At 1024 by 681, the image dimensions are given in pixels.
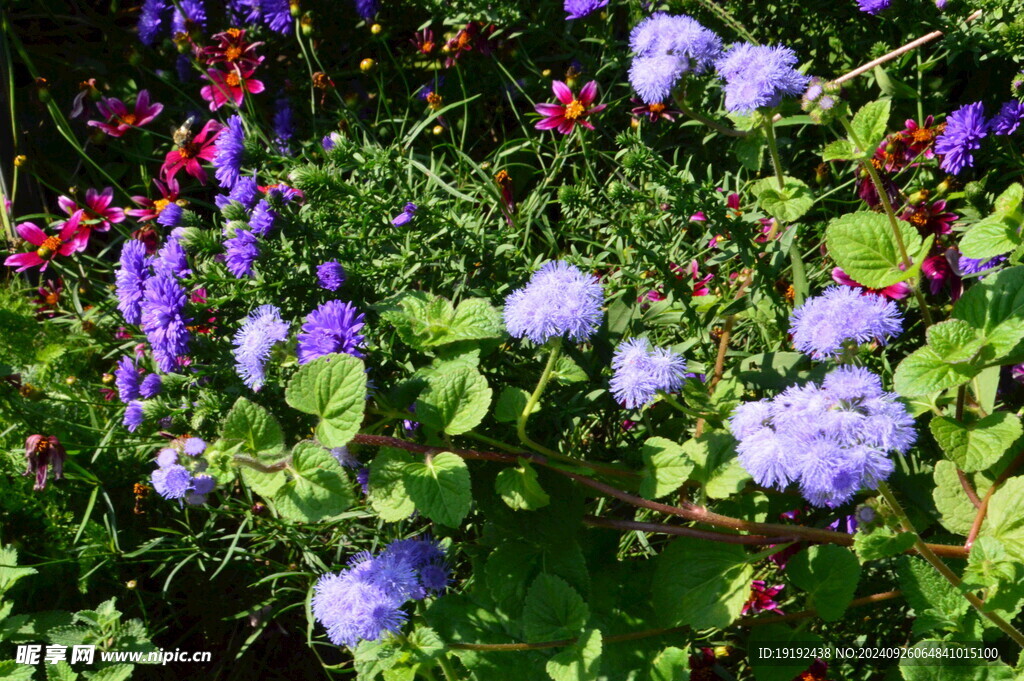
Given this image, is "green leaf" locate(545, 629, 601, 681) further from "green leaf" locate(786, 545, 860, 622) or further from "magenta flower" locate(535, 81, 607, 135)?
"magenta flower" locate(535, 81, 607, 135)

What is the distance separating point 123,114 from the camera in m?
2.45

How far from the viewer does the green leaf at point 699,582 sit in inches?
54.3

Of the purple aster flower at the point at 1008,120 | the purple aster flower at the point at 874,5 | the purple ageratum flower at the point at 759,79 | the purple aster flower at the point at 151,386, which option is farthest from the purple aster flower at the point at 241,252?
the purple aster flower at the point at 1008,120

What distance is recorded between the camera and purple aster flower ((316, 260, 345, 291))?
1.67 meters

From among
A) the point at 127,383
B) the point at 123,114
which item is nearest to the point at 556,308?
the point at 127,383

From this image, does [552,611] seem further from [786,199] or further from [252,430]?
[786,199]

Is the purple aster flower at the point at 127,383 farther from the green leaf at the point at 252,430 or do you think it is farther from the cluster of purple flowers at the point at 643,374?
the cluster of purple flowers at the point at 643,374

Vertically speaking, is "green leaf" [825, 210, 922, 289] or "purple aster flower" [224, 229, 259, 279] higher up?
"green leaf" [825, 210, 922, 289]

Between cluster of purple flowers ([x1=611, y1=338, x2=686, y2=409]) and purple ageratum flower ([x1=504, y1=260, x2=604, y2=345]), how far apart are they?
0.25ft

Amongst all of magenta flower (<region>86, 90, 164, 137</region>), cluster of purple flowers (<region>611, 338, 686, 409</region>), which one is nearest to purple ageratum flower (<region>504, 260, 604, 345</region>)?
cluster of purple flowers (<region>611, 338, 686, 409</region>)

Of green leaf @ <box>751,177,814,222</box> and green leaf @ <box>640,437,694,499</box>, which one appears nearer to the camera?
green leaf @ <box>640,437,694,499</box>

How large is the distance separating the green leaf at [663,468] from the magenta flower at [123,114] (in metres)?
1.73

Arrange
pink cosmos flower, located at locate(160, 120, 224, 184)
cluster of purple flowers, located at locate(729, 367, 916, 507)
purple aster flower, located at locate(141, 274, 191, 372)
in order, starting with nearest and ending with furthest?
cluster of purple flowers, located at locate(729, 367, 916, 507) → purple aster flower, located at locate(141, 274, 191, 372) → pink cosmos flower, located at locate(160, 120, 224, 184)

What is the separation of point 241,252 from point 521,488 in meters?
0.69
